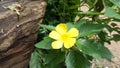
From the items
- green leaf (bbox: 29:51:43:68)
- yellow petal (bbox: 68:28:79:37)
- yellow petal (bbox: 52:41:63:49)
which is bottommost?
green leaf (bbox: 29:51:43:68)

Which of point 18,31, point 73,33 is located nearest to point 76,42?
point 73,33

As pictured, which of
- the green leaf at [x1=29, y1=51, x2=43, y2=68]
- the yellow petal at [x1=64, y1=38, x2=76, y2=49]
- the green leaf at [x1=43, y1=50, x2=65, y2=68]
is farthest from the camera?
the green leaf at [x1=29, y1=51, x2=43, y2=68]

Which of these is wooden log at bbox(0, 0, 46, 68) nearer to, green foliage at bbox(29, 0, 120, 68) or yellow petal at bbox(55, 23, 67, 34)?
green foliage at bbox(29, 0, 120, 68)

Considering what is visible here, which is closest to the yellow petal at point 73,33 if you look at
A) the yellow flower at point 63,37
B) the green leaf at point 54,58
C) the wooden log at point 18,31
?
the yellow flower at point 63,37

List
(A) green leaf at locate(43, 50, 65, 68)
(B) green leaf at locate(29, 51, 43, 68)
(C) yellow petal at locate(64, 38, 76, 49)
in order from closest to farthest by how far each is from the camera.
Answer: (C) yellow petal at locate(64, 38, 76, 49) → (A) green leaf at locate(43, 50, 65, 68) → (B) green leaf at locate(29, 51, 43, 68)

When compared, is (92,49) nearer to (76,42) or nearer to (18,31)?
(76,42)

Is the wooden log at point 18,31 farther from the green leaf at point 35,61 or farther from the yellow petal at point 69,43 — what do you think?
the yellow petal at point 69,43

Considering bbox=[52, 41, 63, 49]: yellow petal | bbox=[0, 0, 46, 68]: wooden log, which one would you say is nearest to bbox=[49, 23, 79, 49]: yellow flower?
bbox=[52, 41, 63, 49]: yellow petal

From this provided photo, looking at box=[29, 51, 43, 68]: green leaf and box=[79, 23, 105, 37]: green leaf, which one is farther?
box=[29, 51, 43, 68]: green leaf
